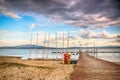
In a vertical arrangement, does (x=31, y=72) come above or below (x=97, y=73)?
below

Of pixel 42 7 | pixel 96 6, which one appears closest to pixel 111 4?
pixel 96 6

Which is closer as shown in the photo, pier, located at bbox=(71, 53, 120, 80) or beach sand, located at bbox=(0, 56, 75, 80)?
pier, located at bbox=(71, 53, 120, 80)

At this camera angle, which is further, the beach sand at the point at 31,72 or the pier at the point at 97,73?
the beach sand at the point at 31,72

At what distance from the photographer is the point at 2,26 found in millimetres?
5738

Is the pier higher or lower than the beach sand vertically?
higher

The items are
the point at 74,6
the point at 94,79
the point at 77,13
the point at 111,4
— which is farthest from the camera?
the point at 77,13

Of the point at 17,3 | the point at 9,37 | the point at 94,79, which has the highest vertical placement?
the point at 17,3

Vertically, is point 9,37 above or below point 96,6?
below

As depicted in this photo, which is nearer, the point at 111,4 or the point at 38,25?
the point at 111,4

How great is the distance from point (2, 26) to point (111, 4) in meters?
4.13

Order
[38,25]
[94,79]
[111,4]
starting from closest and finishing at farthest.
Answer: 1. [94,79]
2. [111,4]
3. [38,25]

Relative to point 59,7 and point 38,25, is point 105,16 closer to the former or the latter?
point 59,7

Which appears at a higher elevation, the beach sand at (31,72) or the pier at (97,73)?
the pier at (97,73)

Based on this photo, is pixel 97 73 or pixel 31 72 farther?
pixel 31 72
